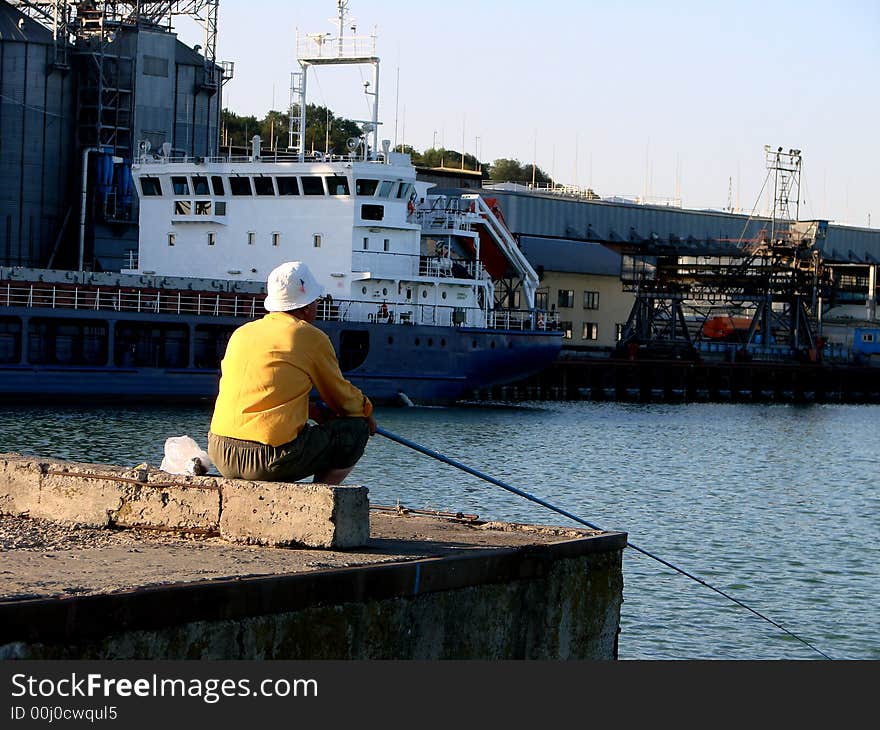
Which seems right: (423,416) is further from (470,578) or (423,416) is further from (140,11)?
(470,578)

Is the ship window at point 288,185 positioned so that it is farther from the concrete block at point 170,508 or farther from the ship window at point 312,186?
the concrete block at point 170,508

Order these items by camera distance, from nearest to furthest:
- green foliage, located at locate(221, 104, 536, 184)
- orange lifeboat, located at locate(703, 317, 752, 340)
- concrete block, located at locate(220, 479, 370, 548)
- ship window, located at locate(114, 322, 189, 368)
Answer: concrete block, located at locate(220, 479, 370, 548) → ship window, located at locate(114, 322, 189, 368) → orange lifeboat, located at locate(703, 317, 752, 340) → green foliage, located at locate(221, 104, 536, 184)

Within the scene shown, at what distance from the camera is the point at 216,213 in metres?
38.6

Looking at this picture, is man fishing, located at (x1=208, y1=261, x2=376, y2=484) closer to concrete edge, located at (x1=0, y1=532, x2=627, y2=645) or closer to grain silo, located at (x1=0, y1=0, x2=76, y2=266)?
concrete edge, located at (x1=0, y1=532, x2=627, y2=645)

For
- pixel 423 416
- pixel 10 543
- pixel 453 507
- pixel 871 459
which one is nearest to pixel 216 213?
pixel 423 416

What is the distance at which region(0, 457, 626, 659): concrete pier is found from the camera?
209 inches

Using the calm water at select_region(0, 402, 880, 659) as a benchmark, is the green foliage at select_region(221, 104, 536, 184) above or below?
above

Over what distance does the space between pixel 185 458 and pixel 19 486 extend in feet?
2.95

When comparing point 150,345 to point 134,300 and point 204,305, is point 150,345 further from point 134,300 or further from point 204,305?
point 204,305

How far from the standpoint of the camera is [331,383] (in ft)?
21.9

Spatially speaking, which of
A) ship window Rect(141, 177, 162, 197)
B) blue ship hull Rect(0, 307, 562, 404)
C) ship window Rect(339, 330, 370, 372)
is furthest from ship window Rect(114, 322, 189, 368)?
ship window Rect(141, 177, 162, 197)

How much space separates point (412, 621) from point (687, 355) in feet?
167

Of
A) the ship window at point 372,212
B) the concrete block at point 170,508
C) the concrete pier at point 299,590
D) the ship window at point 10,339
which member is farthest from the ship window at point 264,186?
the concrete block at point 170,508

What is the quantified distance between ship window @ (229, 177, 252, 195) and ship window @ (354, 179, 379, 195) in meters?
3.02
